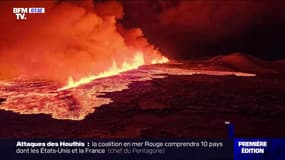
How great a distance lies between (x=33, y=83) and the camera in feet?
16.0

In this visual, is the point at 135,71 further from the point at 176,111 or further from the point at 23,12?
the point at 23,12

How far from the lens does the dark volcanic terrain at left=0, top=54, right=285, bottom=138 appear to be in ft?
15.4

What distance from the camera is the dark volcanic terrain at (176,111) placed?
4691mm

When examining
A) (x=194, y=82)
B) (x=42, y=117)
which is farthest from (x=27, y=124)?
(x=194, y=82)

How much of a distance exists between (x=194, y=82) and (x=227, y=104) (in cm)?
43

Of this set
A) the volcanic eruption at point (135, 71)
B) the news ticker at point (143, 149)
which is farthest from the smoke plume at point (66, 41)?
the news ticker at point (143, 149)

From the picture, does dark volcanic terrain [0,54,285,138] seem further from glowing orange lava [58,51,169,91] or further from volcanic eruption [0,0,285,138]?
glowing orange lava [58,51,169,91]

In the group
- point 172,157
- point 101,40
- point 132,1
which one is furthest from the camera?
point 101,40

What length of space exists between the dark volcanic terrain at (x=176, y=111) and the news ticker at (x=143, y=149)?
0.07 meters

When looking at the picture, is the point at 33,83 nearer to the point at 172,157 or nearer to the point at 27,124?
the point at 27,124

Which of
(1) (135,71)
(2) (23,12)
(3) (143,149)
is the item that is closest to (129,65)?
(1) (135,71)

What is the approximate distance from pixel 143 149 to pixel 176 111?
0.50 meters

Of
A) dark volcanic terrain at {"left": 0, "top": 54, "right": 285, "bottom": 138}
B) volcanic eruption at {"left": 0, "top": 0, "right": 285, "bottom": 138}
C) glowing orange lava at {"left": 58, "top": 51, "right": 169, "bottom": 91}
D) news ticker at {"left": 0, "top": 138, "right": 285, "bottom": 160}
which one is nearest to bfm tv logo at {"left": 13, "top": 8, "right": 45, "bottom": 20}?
volcanic eruption at {"left": 0, "top": 0, "right": 285, "bottom": 138}

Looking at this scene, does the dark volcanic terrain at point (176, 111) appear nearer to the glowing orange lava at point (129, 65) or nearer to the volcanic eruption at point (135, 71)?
the volcanic eruption at point (135, 71)
